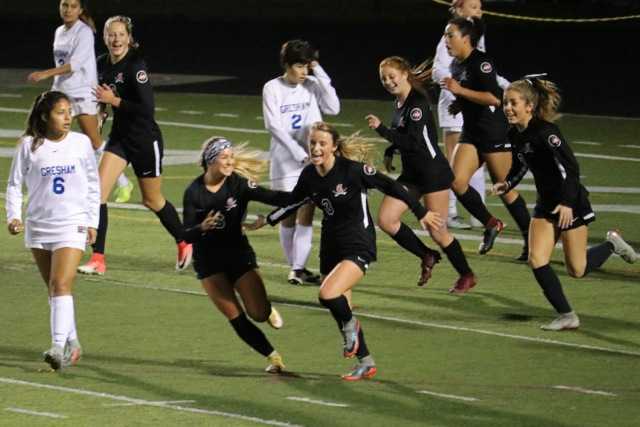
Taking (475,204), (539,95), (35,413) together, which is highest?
(539,95)

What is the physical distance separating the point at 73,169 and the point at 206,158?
2.93 feet

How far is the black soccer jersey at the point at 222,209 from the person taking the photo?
39.8 feet

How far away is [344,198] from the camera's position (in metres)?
12.2

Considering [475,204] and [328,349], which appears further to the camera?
[475,204]

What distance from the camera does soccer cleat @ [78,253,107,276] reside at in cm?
1594

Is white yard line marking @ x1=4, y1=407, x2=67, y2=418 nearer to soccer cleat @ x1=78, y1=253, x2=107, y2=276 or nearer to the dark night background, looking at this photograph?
soccer cleat @ x1=78, y1=253, x2=107, y2=276

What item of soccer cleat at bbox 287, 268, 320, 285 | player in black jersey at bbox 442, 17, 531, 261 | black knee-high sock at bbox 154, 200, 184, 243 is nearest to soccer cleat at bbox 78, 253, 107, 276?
black knee-high sock at bbox 154, 200, 184, 243

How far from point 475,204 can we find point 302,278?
206cm

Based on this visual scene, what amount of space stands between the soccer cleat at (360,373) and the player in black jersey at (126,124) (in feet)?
14.2

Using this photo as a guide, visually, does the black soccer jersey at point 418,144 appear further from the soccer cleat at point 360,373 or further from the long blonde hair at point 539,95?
the soccer cleat at point 360,373

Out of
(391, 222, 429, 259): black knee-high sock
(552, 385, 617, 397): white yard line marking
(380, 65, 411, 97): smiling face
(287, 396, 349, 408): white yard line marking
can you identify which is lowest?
(287, 396, 349, 408): white yard line marking

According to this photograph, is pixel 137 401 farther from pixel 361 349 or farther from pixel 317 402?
pixel 361 349

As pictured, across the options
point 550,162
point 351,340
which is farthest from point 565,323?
point 351,340

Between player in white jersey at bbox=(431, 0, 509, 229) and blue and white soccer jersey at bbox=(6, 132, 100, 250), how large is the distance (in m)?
5.72
